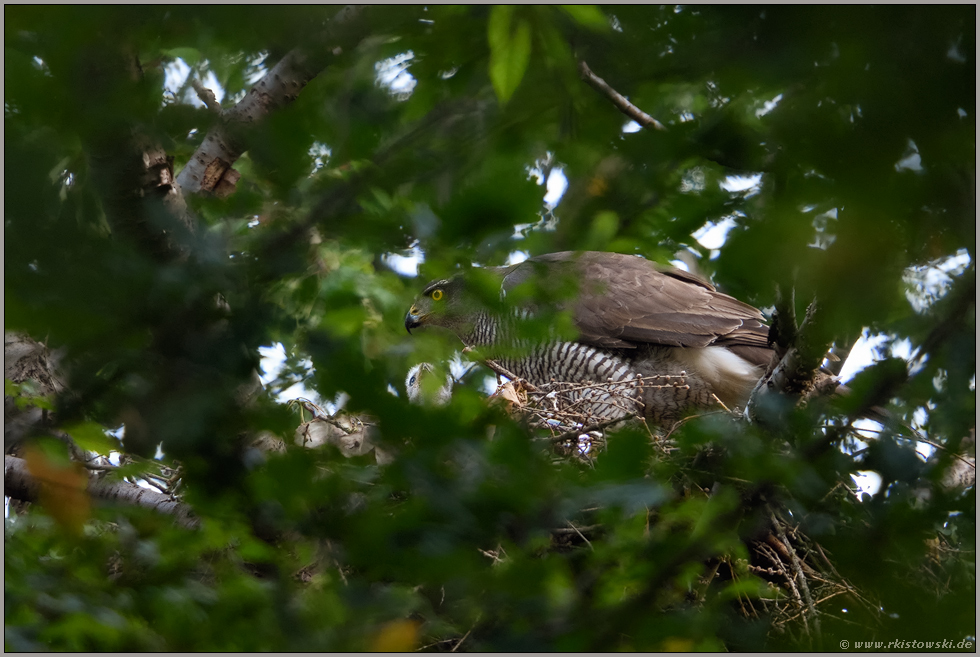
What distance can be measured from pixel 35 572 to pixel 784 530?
2.82 m

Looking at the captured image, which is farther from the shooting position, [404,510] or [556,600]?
[556,600]

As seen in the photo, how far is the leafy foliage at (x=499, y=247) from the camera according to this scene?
0.68 metres

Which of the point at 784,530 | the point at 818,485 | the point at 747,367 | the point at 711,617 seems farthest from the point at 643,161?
the point at 747,367

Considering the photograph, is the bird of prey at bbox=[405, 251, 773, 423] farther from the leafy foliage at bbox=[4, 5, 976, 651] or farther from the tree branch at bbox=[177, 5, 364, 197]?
the leafy foliage at bbox=[4, 5, 976, 651]

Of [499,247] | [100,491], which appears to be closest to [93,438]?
[499,247]

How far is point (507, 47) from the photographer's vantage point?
3.28 feet

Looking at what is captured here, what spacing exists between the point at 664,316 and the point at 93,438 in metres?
3.73

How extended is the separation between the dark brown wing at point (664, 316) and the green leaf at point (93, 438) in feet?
10.4

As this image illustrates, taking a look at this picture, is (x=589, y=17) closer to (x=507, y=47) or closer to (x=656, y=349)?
(x=507, y=47)

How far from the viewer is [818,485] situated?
116 cm

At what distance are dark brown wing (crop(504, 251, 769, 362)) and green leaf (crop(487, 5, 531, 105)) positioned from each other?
135 inches

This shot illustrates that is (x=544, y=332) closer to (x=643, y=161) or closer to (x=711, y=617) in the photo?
(x=643, y=161)

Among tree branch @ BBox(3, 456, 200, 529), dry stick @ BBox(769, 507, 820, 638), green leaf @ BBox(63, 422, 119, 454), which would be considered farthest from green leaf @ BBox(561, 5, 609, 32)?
tree branch @ BBox(3, 456, 200, 529)

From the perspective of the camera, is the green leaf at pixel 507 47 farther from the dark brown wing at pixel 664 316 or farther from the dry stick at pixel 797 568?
the dark brown wing at pixel 664 316
